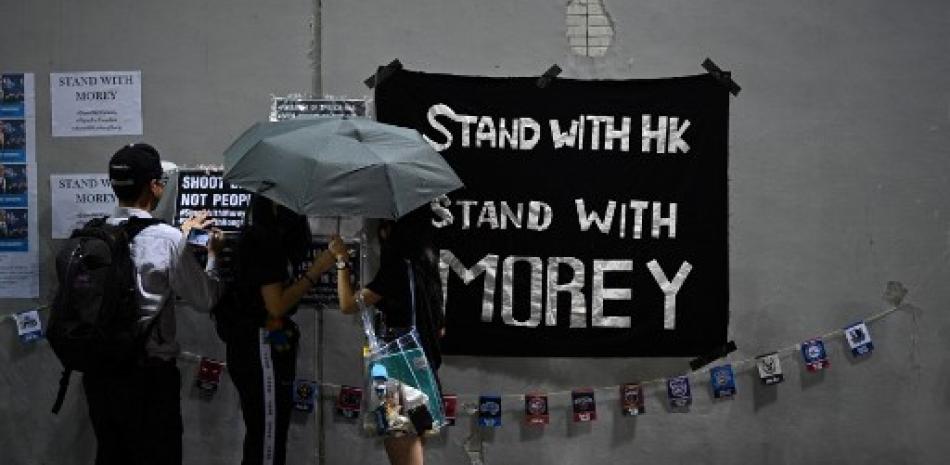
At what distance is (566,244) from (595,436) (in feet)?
4.05

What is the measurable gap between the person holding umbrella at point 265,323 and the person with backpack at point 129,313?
0.26 metres

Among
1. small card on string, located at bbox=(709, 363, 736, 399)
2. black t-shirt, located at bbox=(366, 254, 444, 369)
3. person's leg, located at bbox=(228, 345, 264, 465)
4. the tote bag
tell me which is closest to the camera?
the tote bag

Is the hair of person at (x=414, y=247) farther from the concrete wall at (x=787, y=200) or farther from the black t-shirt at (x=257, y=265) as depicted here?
the concrete wall at (x=787, y=200)

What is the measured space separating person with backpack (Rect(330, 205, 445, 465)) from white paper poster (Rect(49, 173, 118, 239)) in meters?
2.02

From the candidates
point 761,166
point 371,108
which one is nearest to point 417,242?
point 371,108

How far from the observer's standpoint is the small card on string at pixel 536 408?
6242 mm

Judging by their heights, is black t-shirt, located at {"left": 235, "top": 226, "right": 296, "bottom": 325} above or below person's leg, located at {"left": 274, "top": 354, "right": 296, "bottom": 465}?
above

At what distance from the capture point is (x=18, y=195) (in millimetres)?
6344

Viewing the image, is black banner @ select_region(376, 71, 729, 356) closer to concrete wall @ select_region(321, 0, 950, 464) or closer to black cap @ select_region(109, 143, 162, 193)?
concrete wall @ select_region(321, 0, 950, 464)

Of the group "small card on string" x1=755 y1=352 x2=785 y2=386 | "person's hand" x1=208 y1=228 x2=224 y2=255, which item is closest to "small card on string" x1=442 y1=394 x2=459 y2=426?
"person's hand" x1=208 y1=228 x2=224 y2=255

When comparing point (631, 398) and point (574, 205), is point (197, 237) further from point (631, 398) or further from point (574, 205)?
point (631, 398)

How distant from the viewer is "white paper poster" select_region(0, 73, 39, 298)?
632 cm

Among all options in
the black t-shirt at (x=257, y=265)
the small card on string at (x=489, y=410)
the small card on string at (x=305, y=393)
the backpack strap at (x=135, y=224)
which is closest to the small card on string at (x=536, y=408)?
the small card on string at (x=489, y=410)

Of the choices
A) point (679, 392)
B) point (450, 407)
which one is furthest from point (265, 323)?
point (679, 392)
